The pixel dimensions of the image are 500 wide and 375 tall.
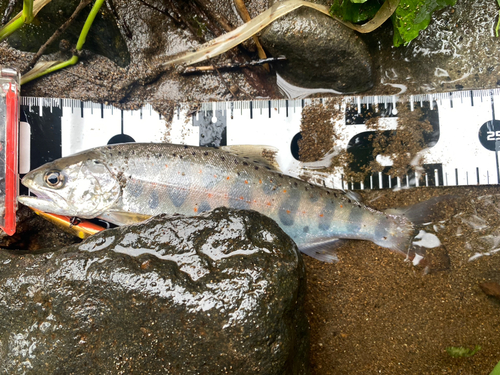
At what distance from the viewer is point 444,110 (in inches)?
123

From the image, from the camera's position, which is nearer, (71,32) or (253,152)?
(253,152)

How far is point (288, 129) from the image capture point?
3195 millimetres

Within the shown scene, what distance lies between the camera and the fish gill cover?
291 cm

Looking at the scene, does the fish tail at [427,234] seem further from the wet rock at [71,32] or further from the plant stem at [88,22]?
the plant stem at [88,22]

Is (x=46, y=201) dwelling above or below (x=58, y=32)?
below

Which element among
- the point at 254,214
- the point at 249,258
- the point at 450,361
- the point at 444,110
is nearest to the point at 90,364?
the point at 249,258

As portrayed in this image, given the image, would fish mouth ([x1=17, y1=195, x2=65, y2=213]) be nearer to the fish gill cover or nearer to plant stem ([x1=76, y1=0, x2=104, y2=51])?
plant stem ([x1=76, y1=0, x2=104, y2=51])

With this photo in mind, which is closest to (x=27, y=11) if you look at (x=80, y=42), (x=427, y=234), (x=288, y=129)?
(x=80, y=42)

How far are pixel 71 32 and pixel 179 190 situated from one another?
189 centimetres

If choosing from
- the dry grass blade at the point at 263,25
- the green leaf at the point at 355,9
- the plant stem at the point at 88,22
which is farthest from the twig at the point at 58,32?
the green leaf at the point at 355,9

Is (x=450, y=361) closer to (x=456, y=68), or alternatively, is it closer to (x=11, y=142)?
(x=456, y=68)

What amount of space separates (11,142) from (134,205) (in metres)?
1.20

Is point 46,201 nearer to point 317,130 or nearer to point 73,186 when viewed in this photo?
point 73,186

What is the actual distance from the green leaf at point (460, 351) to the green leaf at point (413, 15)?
2657 mm
